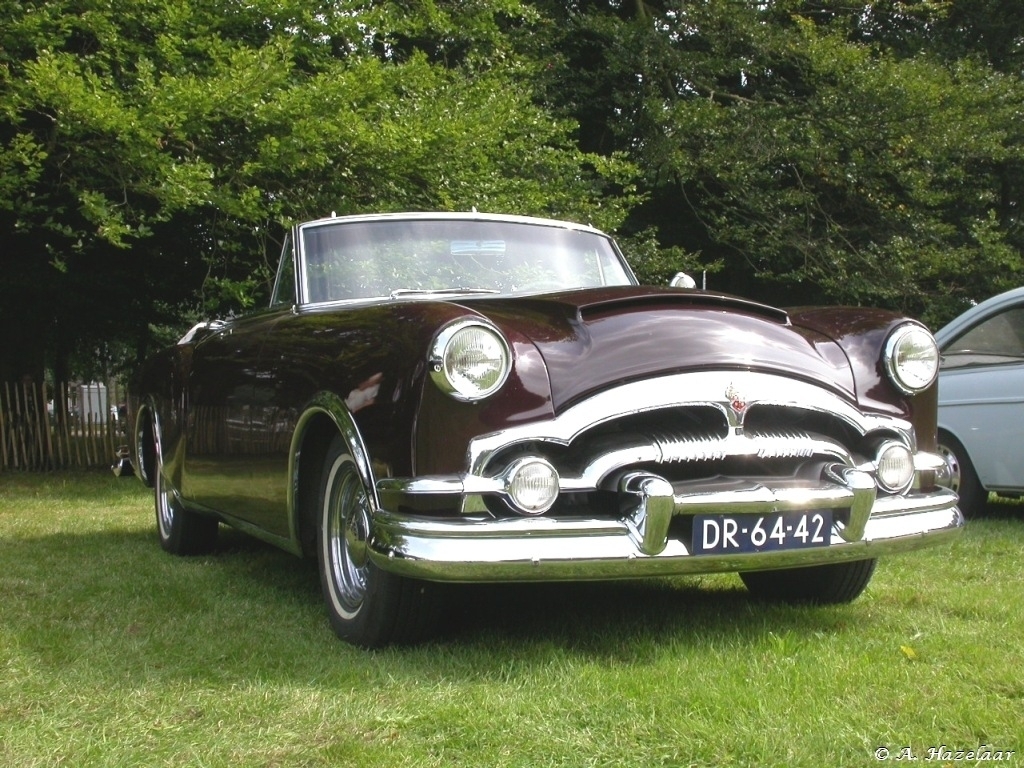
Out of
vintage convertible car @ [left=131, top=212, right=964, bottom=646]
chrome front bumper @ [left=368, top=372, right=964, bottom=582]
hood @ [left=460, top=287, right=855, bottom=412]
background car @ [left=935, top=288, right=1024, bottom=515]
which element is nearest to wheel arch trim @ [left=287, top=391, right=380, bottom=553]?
vintage convertible car @ [left=131, top=212, right=964, bottom=646]

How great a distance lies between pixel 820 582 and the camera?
454cm

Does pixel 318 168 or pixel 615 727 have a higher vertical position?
pixel 318 168

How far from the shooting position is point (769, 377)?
374 cm

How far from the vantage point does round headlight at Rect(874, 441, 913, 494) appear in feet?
13.0

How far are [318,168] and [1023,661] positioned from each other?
9202 mm

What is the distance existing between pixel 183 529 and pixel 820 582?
3.35 m

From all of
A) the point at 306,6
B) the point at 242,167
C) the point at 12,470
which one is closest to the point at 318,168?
the point at 242,167

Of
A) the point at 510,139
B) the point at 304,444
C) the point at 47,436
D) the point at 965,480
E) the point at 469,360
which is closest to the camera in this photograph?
the point at 469,360

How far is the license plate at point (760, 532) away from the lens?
11.6ft

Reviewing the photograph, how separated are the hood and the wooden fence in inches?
463

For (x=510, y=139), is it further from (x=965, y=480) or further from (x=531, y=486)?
(x=531, y=486)

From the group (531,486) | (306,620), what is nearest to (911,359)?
(531,486)

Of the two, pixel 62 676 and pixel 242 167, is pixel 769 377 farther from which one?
pixel 242 167

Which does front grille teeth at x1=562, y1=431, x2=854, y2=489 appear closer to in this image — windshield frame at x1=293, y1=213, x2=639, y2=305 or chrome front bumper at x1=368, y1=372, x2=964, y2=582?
chrome front bumper at x1=368, y1=372, x2=964, y2=582
